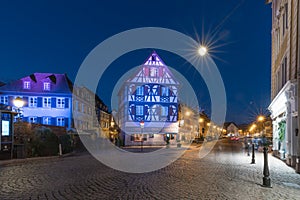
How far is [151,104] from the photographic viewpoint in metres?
45.1

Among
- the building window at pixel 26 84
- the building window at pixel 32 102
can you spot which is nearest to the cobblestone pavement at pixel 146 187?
the building window at pixel 32 102

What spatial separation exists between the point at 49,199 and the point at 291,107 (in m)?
12.4

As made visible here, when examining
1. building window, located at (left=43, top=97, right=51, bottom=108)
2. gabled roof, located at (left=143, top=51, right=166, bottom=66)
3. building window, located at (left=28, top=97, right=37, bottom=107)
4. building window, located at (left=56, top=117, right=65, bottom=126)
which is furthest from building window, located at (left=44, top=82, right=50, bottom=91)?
gabled roof, located at (left=143, top=51, right=166, bottom=66)

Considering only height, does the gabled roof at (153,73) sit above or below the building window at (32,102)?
above

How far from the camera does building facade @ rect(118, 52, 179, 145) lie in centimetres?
4469

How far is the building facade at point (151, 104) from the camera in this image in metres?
44.7

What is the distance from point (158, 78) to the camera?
45.4 metres

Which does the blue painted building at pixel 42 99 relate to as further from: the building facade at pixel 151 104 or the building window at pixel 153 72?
the building window at pixel 153 72

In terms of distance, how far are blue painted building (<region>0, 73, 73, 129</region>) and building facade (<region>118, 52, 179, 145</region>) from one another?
8.96 meters

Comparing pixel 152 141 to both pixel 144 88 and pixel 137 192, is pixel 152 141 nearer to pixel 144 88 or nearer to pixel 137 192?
pixel 144 88

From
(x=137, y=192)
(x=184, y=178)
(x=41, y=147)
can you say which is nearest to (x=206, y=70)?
(x=41, y=147)

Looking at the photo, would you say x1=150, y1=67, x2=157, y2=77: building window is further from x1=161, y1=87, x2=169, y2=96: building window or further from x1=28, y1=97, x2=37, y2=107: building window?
x1=28, y1=97, x2=37, y2=107: building window

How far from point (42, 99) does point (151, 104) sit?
15436mm

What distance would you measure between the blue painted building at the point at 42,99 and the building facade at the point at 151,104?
896 centimetres
